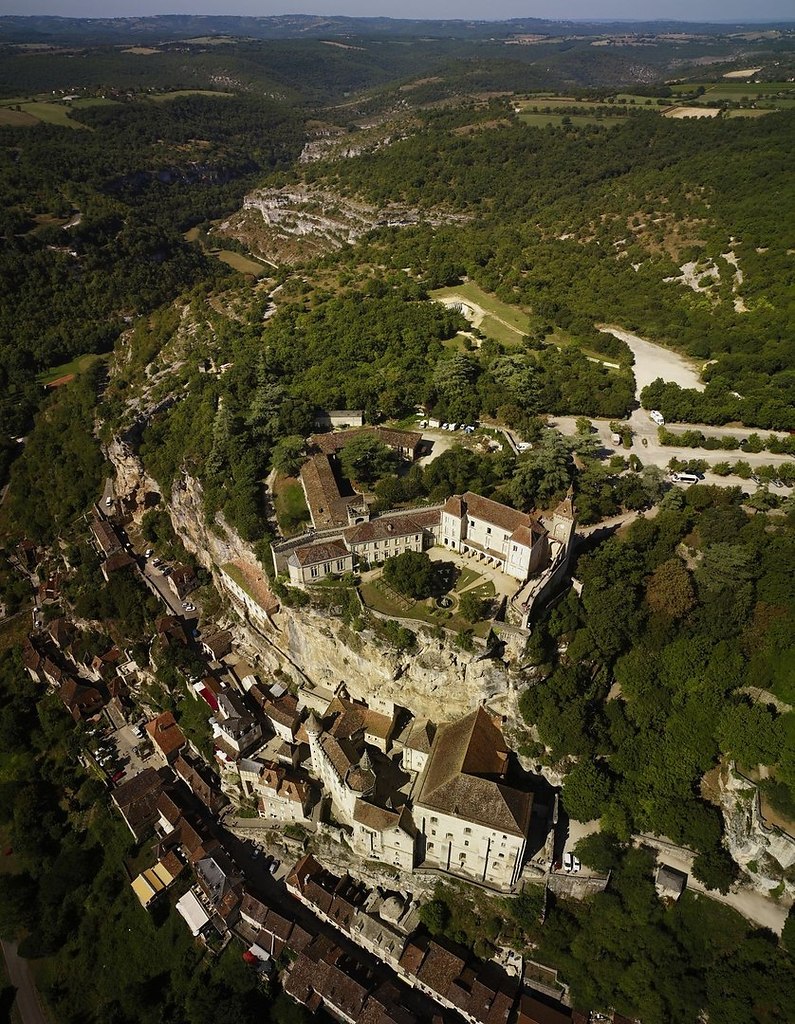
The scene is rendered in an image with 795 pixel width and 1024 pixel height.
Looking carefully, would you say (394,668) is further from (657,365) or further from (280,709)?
(657,365)

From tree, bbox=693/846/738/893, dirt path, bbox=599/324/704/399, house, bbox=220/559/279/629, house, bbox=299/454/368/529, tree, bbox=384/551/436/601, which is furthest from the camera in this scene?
dirt path, bbox=599/324/704/399

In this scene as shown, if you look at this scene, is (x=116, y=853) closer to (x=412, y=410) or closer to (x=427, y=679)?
(x=427, y=679)

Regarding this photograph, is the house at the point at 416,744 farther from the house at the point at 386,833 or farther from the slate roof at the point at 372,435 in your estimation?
the slate roof at the point at 372,435

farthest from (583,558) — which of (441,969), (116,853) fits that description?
(116,853)

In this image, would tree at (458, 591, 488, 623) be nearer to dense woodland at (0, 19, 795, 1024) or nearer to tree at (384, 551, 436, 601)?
tree at (384, 551, 436, 601)

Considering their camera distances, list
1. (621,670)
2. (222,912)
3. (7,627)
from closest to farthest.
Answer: (222,912), (621,670), (7,627)

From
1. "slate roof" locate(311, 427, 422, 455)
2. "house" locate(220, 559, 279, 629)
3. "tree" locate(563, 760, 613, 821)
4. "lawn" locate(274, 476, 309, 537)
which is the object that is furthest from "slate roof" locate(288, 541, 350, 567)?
"tree" locate(563, 760, 613, 821)
